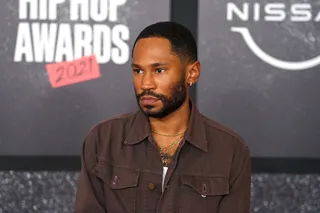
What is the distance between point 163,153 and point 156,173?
64 mm

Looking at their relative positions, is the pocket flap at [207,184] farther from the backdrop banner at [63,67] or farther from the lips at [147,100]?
the backdrop banner at [63,67]

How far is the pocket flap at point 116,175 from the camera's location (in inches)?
62.9

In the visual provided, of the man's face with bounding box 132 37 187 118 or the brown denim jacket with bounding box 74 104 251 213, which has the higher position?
the man's face with bounding box 132 37 187 118

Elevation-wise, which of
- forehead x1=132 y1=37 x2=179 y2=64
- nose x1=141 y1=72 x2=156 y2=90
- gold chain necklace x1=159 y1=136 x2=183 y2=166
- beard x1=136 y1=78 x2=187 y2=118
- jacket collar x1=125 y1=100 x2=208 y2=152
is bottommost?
gold chain necklace x1=159 y1=136 x2=183 y2=166

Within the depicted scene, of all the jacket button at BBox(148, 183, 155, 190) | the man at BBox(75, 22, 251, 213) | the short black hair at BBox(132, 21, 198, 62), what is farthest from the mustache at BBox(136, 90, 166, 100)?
the jacket button at BBox(148, 183, 155, 190)

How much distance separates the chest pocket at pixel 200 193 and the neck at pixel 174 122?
14cm

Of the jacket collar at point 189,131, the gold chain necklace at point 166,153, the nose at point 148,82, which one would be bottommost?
the gold chain necklace at point 166,153

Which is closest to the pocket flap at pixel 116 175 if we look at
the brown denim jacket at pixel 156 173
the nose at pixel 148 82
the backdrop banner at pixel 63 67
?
the brown denim jacket at pixel 156 173

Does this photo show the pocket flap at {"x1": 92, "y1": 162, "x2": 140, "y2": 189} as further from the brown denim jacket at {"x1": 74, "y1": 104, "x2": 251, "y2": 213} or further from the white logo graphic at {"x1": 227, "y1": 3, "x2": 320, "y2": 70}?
the white logo graphic at {"x1": 227, "y1": 3, "x2": 320, "y2": 70}

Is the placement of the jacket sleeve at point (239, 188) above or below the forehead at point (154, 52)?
below

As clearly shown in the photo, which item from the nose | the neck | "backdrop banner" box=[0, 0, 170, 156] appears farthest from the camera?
"backdrop banner" box=[0, 0, 170, 156]

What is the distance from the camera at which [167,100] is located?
157 cm

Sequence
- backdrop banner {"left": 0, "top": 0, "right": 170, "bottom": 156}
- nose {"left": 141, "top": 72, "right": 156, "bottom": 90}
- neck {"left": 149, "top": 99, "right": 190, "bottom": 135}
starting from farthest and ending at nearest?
1. backdrop banner {"left": 0, "top": 0, "right": 170, "bottom": 156}
2. neck {"left": 149, "top": 99, "right": 190, "bottom": 135}
3. nose {"left": 141, "top": 72, "right": 156, "bottom": 90}

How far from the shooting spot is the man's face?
1.55m
